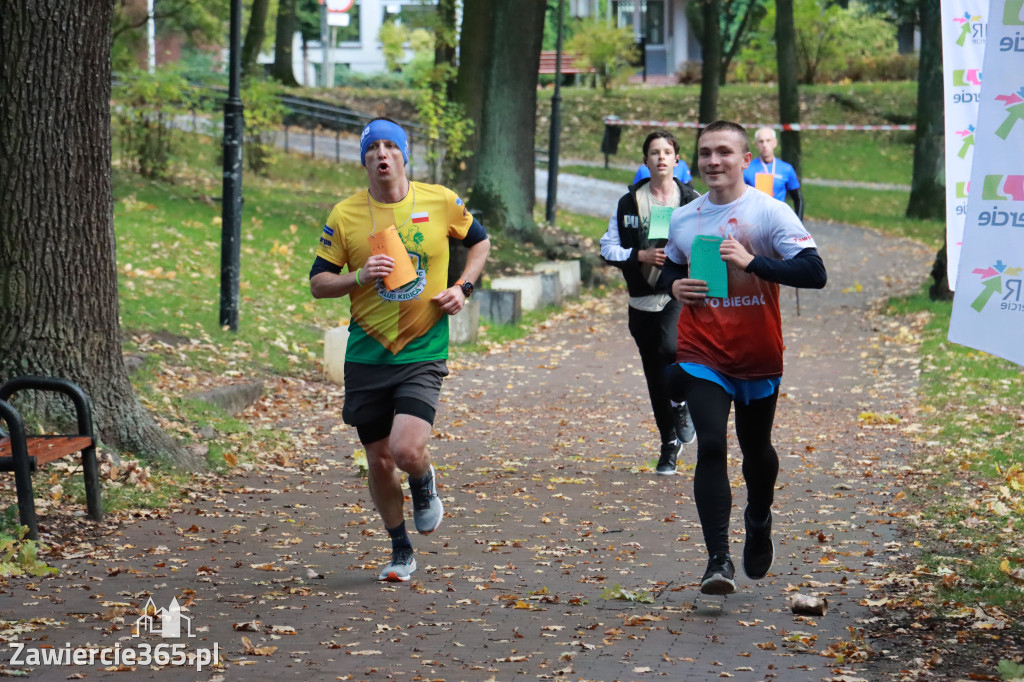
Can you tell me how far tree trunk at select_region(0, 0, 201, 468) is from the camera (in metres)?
8.20

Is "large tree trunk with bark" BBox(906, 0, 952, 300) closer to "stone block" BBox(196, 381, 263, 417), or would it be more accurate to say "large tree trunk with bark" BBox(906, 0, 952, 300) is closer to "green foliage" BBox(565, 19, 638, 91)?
"green foliage" BBox(565, 19, 638, 91)

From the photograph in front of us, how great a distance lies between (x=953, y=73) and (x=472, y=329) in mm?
8476

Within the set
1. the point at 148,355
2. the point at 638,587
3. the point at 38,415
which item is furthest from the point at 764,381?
the point at 148,355

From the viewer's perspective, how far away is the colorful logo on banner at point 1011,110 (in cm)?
547

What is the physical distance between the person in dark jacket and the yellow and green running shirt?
8.25 ft

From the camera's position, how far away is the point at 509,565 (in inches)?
271

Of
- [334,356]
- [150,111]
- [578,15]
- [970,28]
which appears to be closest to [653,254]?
[970,28]

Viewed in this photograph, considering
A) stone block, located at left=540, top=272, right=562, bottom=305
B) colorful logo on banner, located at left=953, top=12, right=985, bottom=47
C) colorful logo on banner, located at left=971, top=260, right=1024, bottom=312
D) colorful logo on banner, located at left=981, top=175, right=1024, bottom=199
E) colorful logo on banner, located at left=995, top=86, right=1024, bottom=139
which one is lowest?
stone block, located at left=540, top=272, right=562, bottom=305

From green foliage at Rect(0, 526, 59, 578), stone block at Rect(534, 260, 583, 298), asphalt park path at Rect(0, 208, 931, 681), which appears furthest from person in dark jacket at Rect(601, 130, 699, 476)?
stone block at Rect(534, 260, 583, 298)

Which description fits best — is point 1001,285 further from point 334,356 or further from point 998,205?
point 334,356

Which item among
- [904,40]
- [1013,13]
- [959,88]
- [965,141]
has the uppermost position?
[904,40]

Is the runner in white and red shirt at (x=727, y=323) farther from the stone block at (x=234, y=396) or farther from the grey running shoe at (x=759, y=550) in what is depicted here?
the stone block at (x=234, y=396)

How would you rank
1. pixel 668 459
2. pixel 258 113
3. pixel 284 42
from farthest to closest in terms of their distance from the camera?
pixel 284 42
pixel 258 113
pixel 668 459

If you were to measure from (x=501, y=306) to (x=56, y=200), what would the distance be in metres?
9.40
